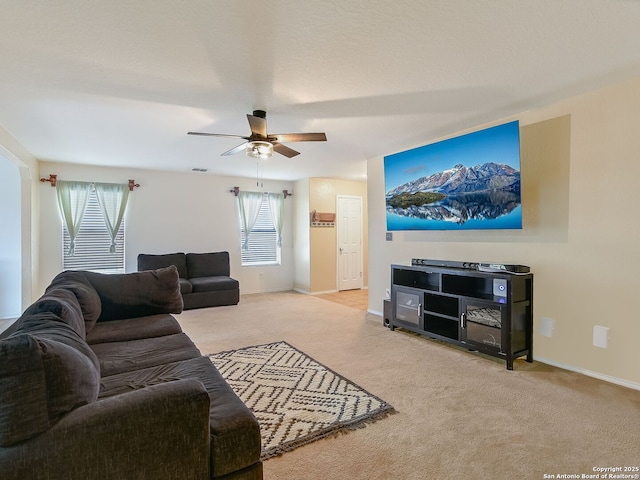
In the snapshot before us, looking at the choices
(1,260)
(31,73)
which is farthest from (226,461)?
(1,260)

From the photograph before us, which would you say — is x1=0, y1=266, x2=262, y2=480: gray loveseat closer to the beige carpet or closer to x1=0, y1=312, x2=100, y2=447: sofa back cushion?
x1=0, y1=312, x2=100, y2=447: sofa back cushion

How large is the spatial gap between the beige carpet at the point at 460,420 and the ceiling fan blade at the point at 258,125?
223 centimetres

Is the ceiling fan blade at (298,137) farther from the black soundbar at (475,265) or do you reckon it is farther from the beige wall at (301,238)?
the beige wall at (301,238)

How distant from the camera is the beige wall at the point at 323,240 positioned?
23.0 ft

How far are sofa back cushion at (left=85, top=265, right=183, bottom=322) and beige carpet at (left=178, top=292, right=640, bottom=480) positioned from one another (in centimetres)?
75

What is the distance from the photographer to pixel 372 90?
2820 millimetres

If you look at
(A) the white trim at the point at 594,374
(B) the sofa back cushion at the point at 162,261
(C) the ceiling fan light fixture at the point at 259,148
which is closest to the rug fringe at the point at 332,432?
(A) the white trim at the point at 594,374

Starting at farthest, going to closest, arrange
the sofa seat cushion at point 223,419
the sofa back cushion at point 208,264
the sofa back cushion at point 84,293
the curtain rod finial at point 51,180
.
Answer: the sofa back cushion at point 208,264 < the curtain rod finial at point 51,180 < the sofa back cushion at point 84,293 < the sofa seat cushion at point 223,419

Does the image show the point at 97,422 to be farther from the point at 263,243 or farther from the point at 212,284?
the point at 263,243

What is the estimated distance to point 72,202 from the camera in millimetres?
5617

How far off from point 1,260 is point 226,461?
5.59 metres

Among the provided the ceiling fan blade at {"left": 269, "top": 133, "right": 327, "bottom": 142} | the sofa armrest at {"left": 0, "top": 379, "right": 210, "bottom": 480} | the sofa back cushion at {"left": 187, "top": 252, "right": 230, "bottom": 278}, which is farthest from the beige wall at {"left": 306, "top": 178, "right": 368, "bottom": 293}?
the sofa armrest at {"left": 0, "top": 379, "right": 210, "bottom": 480}

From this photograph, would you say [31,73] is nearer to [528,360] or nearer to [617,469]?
[617,469]

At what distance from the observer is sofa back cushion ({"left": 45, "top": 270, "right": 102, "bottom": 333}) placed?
2.58 meters
